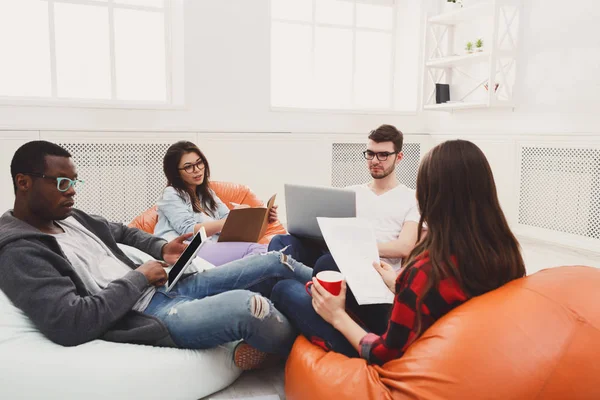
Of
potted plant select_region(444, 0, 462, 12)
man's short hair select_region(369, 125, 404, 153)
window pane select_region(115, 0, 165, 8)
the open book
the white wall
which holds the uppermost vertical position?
potted plant select_region(444, 0, 462, 12)

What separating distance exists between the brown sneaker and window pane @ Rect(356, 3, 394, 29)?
4543mm

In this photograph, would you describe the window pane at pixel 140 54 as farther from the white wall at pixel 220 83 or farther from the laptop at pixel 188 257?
the laptop at pixel 188 257

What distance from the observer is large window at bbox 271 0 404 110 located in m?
5.11

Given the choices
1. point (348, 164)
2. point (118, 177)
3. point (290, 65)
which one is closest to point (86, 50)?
point (118, 177)

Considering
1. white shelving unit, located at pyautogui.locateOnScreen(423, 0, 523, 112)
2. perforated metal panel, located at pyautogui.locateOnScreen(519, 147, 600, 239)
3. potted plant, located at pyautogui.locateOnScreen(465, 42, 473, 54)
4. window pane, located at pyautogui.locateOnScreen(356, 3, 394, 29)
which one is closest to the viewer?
perforated metal panel, located at pyautogui.locateOnScreen(519, 147, 600, 239)

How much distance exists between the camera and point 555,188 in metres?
4.01

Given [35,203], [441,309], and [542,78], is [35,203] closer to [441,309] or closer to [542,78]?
[441,309]

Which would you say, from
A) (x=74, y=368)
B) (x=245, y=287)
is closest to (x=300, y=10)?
(x=245, y=287)

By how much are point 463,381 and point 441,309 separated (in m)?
0.18

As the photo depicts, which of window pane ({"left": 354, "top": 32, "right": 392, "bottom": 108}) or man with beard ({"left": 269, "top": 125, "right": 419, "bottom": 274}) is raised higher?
window pane ({"left": 354, "top": 32, "right": 392, "bottom": 108})

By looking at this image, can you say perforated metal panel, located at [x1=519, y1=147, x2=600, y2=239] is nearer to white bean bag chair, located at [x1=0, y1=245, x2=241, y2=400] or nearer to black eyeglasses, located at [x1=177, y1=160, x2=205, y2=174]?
black eyeglasses, located at [x1=177, y1=160, x2=205, y2=174]

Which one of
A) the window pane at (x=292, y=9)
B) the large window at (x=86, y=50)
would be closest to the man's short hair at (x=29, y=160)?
the large window at (x=86, y=50)

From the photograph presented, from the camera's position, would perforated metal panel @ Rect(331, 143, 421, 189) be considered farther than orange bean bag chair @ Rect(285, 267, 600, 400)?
Yes

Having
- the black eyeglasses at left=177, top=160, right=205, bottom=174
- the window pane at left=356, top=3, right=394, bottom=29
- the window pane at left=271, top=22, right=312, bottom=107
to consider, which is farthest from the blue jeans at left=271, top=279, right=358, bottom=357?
the window pane at left=356, top=3, right=394, bottom=29
